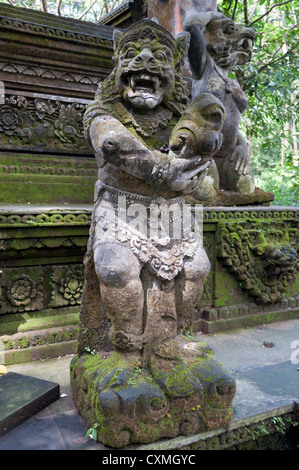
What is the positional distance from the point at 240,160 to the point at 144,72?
240 cm

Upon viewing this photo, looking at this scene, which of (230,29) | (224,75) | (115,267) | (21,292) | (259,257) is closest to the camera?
(115,267)

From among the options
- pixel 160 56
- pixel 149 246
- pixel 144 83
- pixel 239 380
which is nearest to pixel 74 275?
pixel 149 246

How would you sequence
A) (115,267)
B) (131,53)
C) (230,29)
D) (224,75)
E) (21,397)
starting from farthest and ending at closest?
(224,75) → (230,29) → (21,397) → (131,53) → (115,267)

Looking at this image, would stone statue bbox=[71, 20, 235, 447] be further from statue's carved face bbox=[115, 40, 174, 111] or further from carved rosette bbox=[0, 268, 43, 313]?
carved rosette bbox=[0, 268, 43, 313]

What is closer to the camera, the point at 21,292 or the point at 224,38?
the point at 21,292

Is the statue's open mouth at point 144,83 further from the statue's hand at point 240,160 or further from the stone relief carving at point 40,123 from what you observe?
the stone relief carving at point 40,123

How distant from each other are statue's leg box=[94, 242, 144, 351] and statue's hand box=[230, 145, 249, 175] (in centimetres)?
251

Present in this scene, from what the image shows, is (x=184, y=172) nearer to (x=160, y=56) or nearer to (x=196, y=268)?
(x=196, y=268)

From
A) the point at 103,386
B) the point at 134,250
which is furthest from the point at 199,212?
the point at 103,386

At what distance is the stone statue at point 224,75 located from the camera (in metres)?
4.12

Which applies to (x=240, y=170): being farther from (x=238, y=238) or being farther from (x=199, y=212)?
(x=199, y=212)

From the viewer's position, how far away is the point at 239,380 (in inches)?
110

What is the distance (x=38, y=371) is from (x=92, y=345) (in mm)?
668

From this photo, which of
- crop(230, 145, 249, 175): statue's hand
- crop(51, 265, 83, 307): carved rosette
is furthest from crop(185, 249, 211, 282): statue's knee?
crop(230, 145, 249, 175): statue's hand
